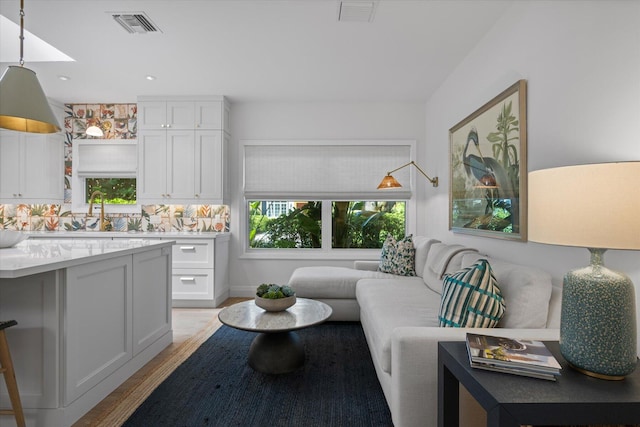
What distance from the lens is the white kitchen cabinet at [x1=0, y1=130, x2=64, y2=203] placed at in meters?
4.66

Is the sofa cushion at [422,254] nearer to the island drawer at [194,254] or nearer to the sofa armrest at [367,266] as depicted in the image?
the sofa armrest at [367,266]

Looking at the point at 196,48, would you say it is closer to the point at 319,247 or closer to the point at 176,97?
the point at 176,97

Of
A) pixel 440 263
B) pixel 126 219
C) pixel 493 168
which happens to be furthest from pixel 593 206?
pixel 126 219

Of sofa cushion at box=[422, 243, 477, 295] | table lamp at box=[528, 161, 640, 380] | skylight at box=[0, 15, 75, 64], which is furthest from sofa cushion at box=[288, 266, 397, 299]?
skylight at box=[0, 15, 75, 64]

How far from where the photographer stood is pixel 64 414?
184cm

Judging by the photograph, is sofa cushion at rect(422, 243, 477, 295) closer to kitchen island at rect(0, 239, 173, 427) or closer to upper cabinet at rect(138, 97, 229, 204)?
kitchen island at rect(0, 239, 173, 427)

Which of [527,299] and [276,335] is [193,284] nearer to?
[276,335]

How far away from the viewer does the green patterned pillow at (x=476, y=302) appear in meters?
1.76

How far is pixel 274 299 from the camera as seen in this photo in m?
2.56

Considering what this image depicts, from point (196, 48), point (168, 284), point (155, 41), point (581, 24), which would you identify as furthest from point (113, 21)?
point (581, 24)

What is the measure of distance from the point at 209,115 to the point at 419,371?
3.94 meters

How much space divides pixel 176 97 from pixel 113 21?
1768 mm

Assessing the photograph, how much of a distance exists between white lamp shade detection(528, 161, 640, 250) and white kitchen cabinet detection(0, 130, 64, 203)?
5.68 metres

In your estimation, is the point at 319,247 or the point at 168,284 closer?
the point at 168,284
